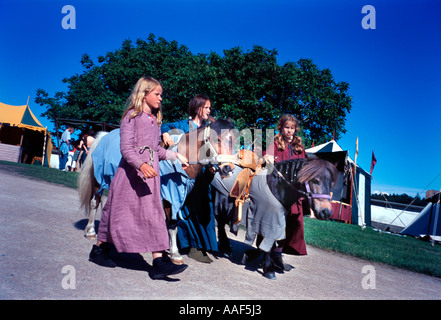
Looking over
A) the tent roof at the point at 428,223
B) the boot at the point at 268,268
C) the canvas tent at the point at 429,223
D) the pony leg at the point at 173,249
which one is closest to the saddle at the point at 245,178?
the boot at the point at 268,268

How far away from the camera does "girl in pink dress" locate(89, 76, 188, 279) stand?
299 centimetres

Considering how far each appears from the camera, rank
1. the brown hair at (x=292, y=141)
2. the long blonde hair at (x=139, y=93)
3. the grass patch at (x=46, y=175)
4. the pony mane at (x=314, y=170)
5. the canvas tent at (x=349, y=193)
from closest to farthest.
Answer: the long blonde hair at (x=139, y=93)
the pony mane at (x=314, y=170)
the brown hair at (x=292, y=141)
the grass patch at (x=46, y=175)
the canvas tent at (x=349, y=193)

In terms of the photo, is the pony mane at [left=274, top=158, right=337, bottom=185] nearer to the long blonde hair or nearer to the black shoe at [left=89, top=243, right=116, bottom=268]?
the long blonde hair

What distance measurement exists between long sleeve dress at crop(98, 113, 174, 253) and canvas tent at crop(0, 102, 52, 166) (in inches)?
787

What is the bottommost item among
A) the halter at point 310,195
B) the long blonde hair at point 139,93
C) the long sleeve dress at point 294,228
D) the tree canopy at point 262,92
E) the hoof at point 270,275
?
the hoof at point 270,275

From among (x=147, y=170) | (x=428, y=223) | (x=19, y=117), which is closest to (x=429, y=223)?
(x=428, y=223)

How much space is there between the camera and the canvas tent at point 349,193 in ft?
51.5

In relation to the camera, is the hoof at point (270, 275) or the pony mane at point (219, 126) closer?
the pony mane at point (219, 126)

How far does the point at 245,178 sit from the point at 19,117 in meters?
22.3

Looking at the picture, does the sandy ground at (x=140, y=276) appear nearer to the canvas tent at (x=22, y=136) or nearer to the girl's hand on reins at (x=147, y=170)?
the girl's hand on reins at (x=147, y=170)

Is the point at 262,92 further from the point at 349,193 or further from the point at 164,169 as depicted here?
the point at 164,169

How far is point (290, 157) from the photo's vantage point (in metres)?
4.42

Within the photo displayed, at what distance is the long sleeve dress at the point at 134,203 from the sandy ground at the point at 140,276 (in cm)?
38
